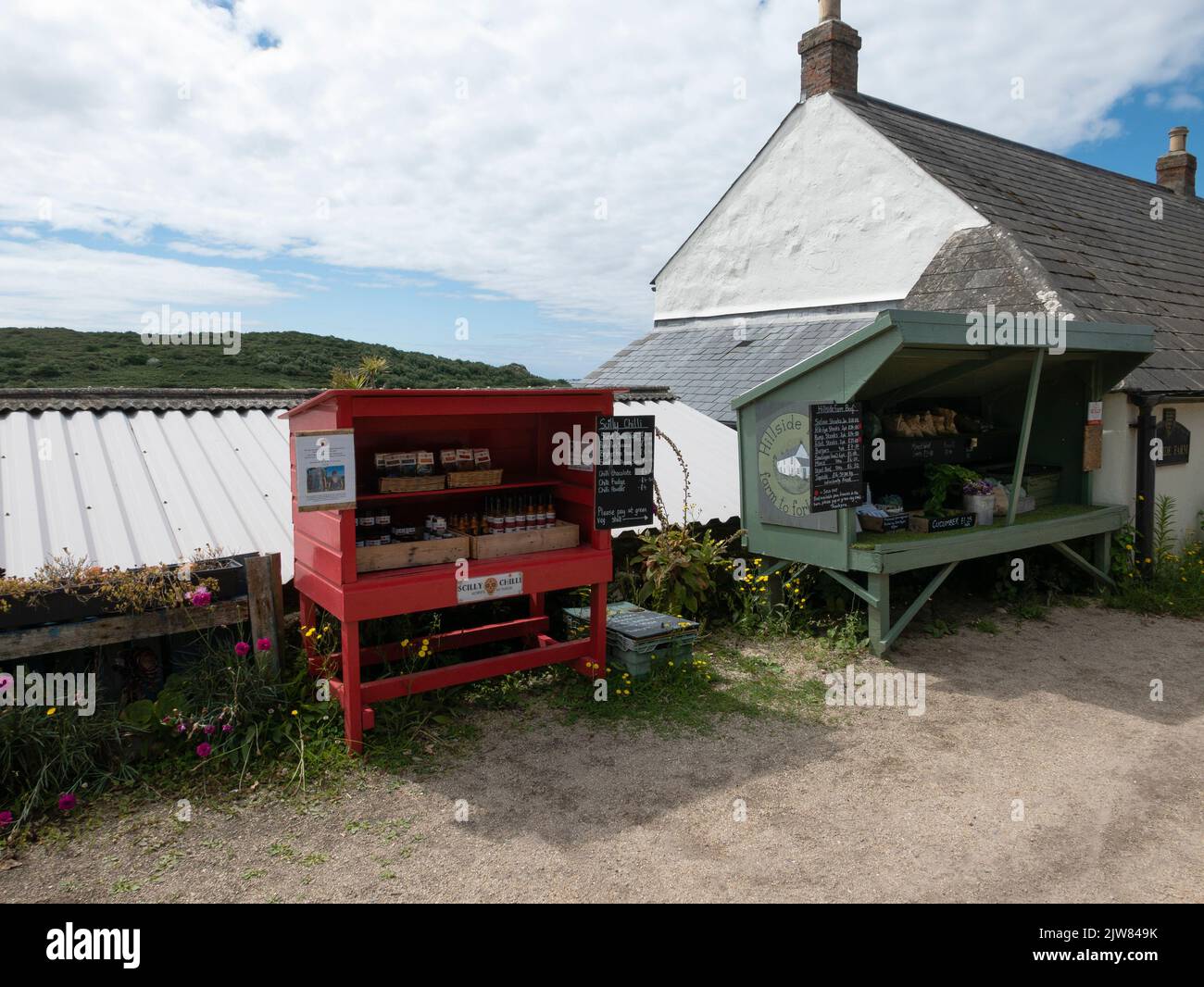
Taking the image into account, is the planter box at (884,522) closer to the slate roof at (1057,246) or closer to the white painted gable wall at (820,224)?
the slate roof at (1057,246)

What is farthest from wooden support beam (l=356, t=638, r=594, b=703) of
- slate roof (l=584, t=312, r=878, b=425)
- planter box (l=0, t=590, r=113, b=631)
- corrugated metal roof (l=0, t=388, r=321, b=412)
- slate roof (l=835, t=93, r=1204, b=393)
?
slate roof (l=835, t=93, r=1204, b=393)

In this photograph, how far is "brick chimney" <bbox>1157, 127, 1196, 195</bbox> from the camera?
21.8 m

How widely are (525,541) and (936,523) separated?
13.8 feet

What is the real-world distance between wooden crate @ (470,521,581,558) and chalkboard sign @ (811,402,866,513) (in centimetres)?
220

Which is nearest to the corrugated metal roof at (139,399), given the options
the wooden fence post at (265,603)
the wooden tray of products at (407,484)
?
the wooden fence post at (265,603)

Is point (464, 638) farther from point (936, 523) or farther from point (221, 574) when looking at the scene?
point (936, 523)

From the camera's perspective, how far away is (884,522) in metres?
7.97

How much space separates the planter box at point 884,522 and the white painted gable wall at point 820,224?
6480mm

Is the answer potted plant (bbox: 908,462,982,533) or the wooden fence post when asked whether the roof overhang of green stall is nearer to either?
potted plant (bbox: 908,462,982,533)

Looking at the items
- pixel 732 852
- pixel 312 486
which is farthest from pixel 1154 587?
pixel 312 486

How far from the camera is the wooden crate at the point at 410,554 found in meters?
5.70

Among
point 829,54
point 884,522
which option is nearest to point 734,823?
point 884,522

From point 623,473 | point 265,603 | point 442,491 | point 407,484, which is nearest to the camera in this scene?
point 265,603

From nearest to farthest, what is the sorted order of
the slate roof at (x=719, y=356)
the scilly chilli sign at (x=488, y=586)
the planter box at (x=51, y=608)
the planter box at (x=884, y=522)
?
the planter box at (x=51, y=608)
the scilly chilli sign at (x=488, y=586)
the planter box at (x=884, y=522)
the slate roof at (x=719, y=356)
